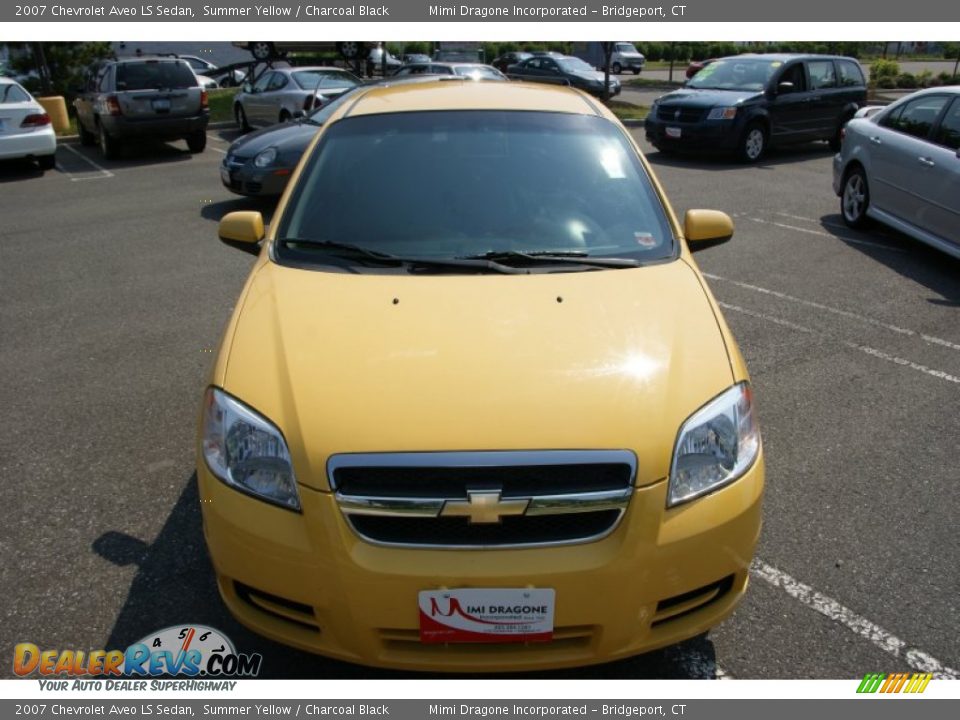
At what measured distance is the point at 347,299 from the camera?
9.35 feet


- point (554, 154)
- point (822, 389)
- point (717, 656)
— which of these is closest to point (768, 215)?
point (822, 389)

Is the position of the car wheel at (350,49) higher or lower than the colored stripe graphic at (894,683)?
higher

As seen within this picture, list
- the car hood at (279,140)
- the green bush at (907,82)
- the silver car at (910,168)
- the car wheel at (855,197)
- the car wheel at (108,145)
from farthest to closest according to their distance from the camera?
the green bush at (907,82) → the car wheel at (108,145) → the car hood at (279,140) → the car wheel at (855,197) → the silver car at (910,168)

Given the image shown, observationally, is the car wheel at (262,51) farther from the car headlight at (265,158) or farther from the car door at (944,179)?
the car door at (944,179)

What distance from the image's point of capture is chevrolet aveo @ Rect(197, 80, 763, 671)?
2.18 meters

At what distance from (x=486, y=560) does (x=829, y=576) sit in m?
1.72

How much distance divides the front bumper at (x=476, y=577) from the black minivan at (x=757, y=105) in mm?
12066

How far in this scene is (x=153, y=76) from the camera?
13.8m

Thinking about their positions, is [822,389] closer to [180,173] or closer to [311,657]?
[311,657]

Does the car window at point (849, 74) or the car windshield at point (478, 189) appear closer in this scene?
the car windshield at point (478, 189)

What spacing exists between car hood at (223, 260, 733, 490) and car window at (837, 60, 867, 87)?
46.5ft

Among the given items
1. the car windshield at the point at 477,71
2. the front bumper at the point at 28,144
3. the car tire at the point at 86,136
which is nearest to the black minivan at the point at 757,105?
the car windshield at the point at 477,71

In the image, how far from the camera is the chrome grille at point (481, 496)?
2.17m

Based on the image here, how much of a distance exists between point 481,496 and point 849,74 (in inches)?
622
